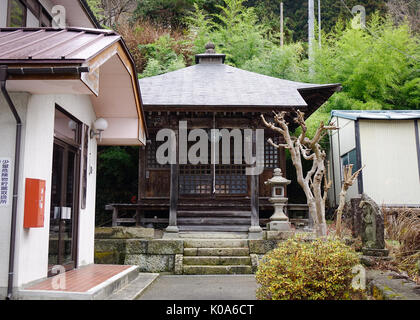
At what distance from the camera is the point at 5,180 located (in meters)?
5.60

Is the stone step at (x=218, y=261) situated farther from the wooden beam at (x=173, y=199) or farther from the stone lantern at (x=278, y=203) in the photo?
the wooden beam at (x=173, y=199)

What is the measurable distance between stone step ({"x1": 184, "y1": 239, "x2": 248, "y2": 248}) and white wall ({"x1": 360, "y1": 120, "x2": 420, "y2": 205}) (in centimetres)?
573

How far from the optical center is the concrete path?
692 centimetres

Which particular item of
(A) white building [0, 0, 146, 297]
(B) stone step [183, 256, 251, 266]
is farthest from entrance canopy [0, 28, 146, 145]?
(B) stone step [183, 256, 251, 266]

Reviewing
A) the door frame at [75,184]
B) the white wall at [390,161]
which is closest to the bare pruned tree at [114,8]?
the white wall at [390,161]

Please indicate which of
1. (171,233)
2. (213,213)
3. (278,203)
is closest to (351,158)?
(278,203)

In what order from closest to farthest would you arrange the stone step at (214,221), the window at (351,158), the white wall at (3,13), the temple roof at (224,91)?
the white wall at (3,13)
the temple roof at (224,91)
the stone step at (214,221)
the window at (351,158)

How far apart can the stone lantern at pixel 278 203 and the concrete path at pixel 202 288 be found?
1.85 m

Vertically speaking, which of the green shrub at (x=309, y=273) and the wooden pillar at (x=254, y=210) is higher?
the wooden pillar at (x=254, y=210)

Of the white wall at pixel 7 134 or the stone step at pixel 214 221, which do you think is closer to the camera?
the white wall at pixel 7 134

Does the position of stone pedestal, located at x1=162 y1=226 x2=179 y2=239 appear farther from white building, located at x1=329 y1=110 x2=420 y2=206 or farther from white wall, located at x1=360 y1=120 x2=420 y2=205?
white wall, located at x1=360 y1=120 x2=420 y2=205

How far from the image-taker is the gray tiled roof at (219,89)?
1134cm
